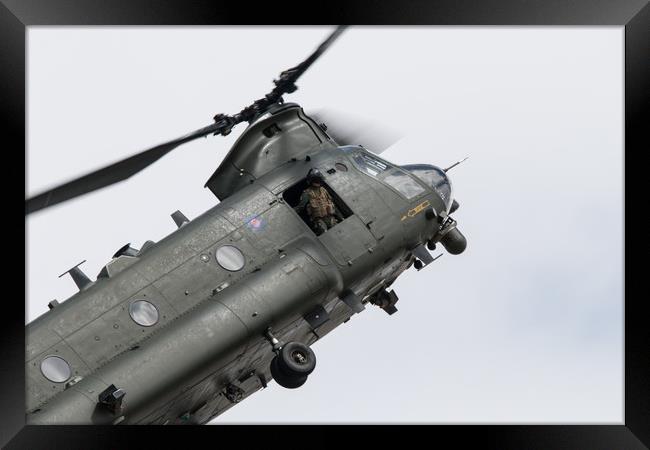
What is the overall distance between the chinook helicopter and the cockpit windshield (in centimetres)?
4

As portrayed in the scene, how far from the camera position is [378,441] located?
9.25 metres

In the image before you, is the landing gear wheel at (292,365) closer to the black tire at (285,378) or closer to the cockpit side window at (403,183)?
the black tire at (285,378)

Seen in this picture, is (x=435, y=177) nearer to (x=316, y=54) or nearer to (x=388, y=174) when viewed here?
(x=388, y=174)

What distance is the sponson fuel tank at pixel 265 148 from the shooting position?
17188 mm

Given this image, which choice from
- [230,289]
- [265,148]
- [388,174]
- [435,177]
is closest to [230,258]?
[230,289]

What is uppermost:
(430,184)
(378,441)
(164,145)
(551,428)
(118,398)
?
(164,145)

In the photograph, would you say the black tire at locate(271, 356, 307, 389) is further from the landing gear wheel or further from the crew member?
the crew member


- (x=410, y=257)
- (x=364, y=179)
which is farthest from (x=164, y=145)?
(x=410, y=257)

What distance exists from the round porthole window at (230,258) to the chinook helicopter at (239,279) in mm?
17

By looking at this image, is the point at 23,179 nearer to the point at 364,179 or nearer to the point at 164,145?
the point at 164,145

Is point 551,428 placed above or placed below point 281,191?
below

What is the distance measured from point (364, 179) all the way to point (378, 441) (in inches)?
318

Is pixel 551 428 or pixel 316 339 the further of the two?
pixel 316 339

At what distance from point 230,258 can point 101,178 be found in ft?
7.47
